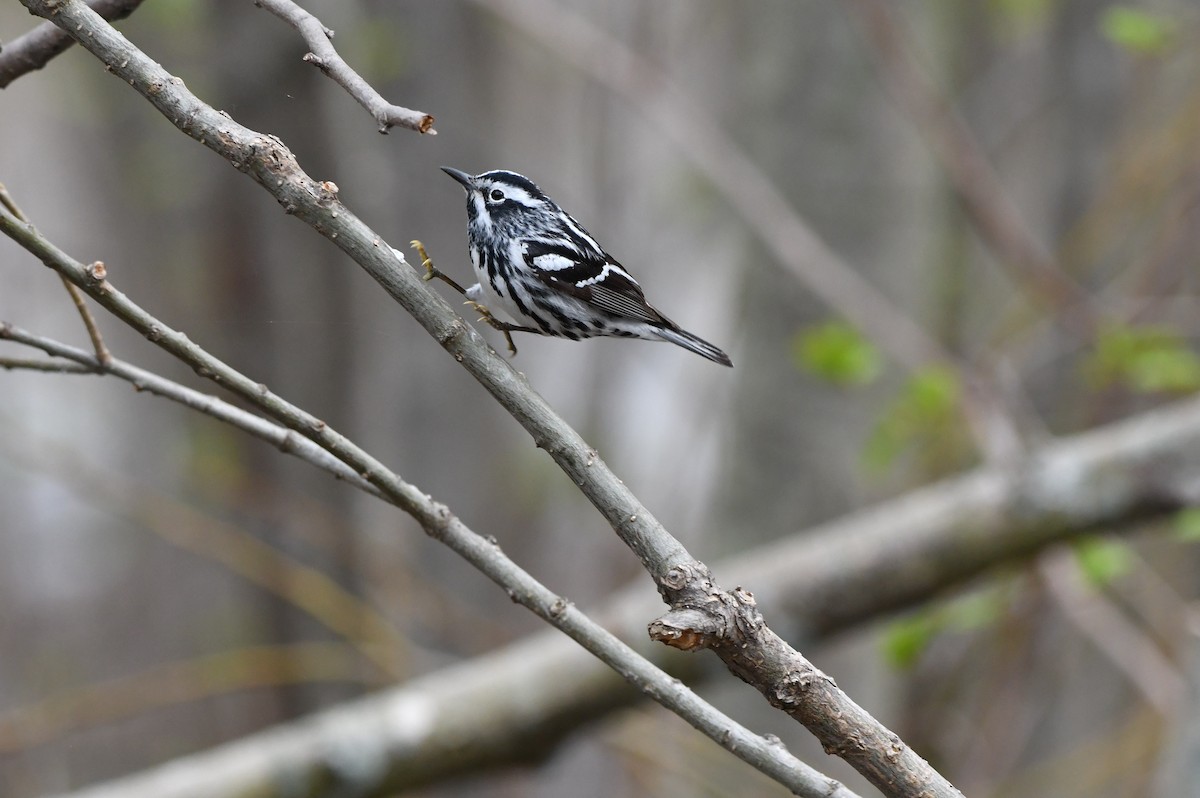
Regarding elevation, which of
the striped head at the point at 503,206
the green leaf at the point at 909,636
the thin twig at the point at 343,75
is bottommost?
the thin twig at the point at 343,75

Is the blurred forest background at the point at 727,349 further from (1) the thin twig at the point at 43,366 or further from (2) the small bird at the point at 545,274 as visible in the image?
(1) the thin twig at the point at 43,366

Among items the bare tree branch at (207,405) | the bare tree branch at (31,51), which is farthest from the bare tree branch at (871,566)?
the bare tree branch at (31,51)

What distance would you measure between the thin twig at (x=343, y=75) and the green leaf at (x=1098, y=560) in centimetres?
295

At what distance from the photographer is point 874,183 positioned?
4.80 m

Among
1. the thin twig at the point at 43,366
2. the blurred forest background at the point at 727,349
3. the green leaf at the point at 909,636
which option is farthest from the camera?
the blurred forest background at the point at 727,349

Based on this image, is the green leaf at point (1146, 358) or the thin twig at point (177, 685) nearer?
the green leaf at point (1146, 358)

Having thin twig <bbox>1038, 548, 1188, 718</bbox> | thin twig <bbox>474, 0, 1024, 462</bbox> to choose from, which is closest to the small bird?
thin twig <bbox>474, 0, 1024, 462</bbox>

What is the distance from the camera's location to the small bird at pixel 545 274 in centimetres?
227

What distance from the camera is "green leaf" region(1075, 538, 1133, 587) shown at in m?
Result: 3.49

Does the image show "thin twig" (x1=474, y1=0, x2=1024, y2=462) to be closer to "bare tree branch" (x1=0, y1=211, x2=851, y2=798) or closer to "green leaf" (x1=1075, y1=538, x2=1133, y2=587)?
"green leaf" (x1=1075, y1=538, x2=1133, y2=587)

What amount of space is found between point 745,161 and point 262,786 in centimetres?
319

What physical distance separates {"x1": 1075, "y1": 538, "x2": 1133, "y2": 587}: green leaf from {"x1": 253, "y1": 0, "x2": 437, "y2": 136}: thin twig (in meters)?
2.95

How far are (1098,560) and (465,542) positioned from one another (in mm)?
2711

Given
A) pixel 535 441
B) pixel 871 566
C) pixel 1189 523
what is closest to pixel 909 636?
pixel 871 566
